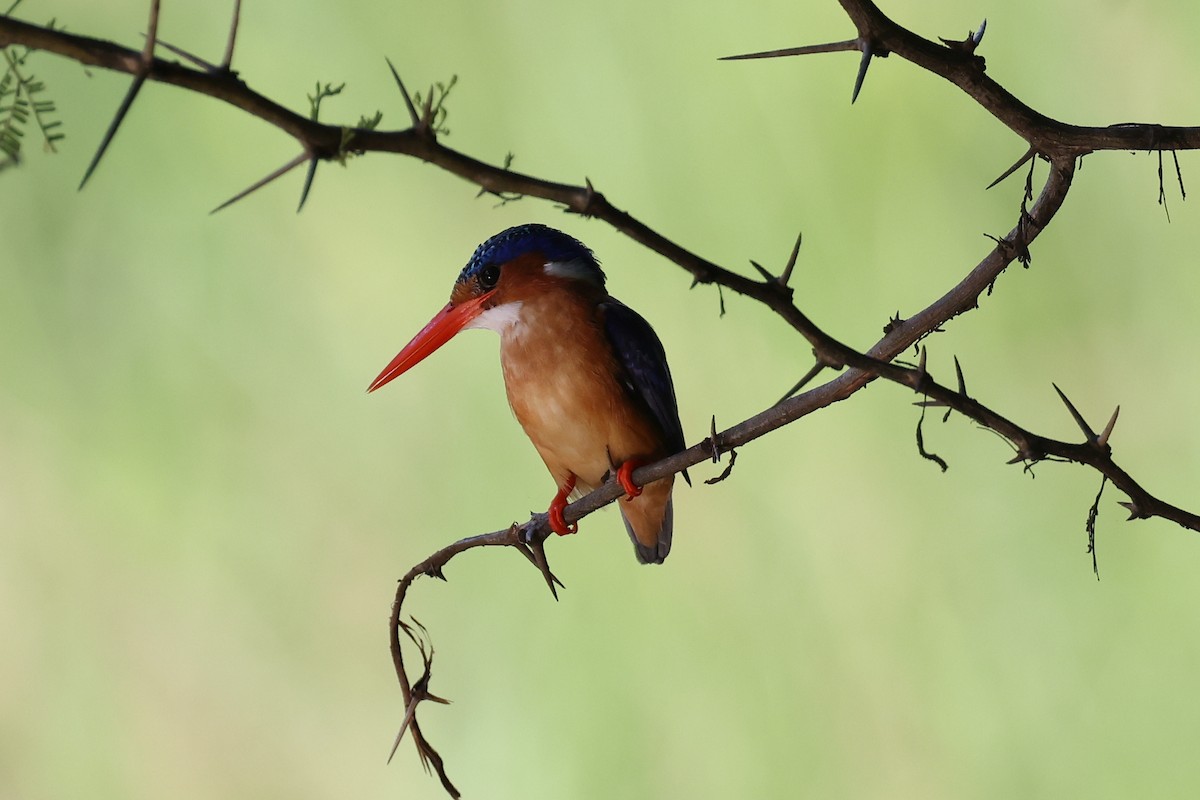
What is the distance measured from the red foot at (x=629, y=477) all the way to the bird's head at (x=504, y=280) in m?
0.19

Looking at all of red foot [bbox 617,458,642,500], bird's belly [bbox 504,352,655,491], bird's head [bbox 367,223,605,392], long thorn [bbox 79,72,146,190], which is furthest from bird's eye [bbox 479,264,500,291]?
long thorn [bbox 79,72,146,190]

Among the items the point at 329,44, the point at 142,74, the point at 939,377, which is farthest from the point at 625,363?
the point at 329,44

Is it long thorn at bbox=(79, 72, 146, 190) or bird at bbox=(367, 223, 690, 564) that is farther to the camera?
bird at bbox=(367, 223, 690, 564)

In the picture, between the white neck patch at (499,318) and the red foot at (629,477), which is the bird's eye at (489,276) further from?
the red foot at (629,477)

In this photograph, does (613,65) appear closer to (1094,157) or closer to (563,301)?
(1094,157)

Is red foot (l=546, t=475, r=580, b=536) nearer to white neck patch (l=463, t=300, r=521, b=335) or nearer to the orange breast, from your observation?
the orange breast

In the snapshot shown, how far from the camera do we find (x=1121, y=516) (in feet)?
6.18

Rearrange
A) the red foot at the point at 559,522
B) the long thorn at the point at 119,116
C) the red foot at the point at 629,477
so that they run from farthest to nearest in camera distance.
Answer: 1. the red foot at the point at 559,522
2. the red foot at the point at 629,477
3. the long thorn at the point at 119,116

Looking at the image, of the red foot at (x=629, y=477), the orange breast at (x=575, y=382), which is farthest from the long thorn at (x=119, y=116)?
the orange breast at (x=575, y=382)

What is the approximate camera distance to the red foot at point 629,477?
976mm

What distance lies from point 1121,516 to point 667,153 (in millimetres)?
985

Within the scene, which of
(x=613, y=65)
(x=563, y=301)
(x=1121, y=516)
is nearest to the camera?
(x=563, y=301)

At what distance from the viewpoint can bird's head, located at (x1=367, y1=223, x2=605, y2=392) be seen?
1.07 m

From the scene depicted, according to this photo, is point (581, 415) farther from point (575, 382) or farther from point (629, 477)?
point (629, 477)
